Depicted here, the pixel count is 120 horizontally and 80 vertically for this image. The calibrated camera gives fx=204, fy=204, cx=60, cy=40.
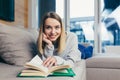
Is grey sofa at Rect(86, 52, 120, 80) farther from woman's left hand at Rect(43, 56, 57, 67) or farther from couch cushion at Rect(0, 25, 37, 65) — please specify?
woman's left hand at Rect(43, 56, 57, 67)

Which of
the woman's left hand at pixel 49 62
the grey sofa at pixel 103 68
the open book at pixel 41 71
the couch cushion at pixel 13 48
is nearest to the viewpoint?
the open book at pixel 41 71

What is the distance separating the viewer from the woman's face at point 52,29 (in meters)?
1.58

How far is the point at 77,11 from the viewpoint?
4348 millimetres

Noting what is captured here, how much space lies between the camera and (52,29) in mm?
1567

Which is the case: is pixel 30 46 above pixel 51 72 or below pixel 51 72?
above

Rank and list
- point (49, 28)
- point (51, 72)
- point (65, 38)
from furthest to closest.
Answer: point (65, 38) → point (49, 28) → point (51, 72)

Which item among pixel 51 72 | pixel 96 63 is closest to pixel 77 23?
pixel 96 63

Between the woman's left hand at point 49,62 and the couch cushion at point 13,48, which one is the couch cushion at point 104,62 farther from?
the woman's left hand at point 49,62

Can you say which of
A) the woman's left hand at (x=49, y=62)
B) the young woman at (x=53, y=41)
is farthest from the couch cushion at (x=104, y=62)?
the woman's left hand at (x=49, y=62)

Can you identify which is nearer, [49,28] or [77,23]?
[49,28]

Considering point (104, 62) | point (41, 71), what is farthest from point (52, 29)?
point (104, 62)

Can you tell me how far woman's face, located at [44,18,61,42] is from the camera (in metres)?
1.58

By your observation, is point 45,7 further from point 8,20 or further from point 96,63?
point 96,63

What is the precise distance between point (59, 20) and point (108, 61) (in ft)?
2.72
